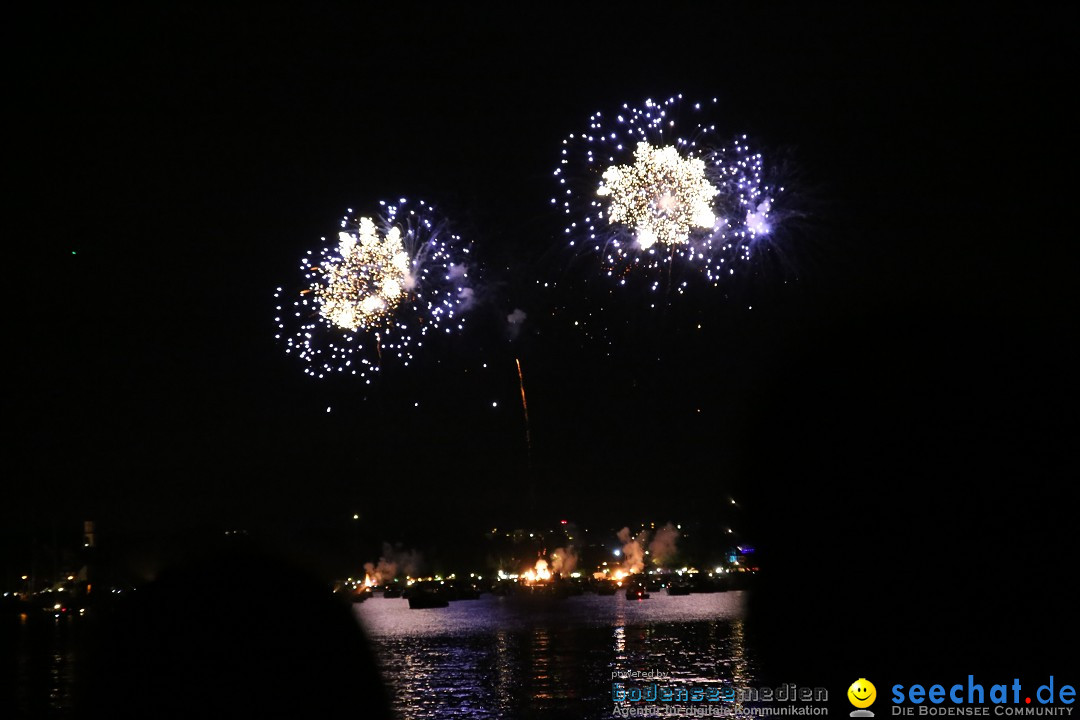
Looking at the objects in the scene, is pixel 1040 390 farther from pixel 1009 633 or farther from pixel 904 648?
pixel 904 648

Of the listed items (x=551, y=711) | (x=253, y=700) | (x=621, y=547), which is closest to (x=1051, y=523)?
(x=551, y=711)

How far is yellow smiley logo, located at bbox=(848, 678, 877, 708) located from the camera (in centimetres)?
1324

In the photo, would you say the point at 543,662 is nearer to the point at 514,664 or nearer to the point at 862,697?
the point at 514,664

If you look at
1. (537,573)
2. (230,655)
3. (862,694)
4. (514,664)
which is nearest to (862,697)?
(862,694)

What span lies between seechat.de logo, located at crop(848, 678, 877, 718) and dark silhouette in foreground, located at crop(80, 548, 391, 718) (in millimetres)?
6902

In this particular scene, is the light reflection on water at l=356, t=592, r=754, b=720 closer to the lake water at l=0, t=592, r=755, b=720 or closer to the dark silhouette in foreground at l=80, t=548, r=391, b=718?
the lake water at l=0, t=592, r=755, b=720

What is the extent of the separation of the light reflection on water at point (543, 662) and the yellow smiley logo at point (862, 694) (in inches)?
126

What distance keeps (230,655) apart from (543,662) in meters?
6.86

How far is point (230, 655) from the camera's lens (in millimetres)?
21938

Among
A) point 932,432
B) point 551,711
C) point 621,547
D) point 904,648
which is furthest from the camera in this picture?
point 621,547

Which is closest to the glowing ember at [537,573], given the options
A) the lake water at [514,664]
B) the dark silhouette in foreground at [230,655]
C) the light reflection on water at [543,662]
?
the lake water at [514,664]

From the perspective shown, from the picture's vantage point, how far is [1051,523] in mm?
20422

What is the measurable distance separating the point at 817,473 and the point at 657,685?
9.72 m

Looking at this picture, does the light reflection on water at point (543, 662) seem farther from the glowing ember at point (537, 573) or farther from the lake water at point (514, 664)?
the glowing ember at point (537, 573)
